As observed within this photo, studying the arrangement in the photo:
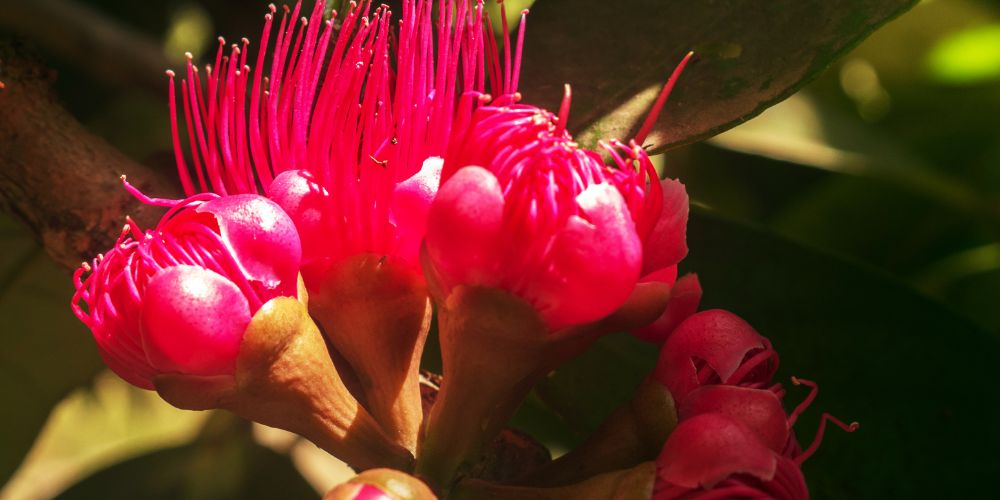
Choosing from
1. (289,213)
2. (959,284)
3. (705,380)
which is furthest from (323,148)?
(959,284)

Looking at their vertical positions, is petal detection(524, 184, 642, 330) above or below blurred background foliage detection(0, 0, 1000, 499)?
above

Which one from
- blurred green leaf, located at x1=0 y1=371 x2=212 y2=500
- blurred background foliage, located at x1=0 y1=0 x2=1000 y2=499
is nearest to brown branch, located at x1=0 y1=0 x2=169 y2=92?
blurred background foliage, located at x1=0 y1=0 x2=1000 y2=499

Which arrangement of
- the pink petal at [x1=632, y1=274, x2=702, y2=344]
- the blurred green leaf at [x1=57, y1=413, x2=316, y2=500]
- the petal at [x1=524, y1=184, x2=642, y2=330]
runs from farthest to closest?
the blurred green leaf at [x1=57, y1=413, x2=316, y2=500] < the pink petal at [x1=632, y1=274, x2=702, y2=344] < the petal at [x1=524, y1=184, x2=642, y2=330]

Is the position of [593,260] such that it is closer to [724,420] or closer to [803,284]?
[724,420]

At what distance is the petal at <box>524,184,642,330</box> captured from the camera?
896mm

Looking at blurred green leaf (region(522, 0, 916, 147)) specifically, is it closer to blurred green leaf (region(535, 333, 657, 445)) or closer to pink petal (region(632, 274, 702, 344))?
pink petal (region(632, 274, 702, 344))

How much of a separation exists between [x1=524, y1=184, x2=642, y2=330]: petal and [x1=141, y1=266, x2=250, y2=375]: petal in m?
0.27

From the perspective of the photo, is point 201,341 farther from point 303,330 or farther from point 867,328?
point 867,328

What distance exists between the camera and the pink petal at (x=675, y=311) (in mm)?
1146

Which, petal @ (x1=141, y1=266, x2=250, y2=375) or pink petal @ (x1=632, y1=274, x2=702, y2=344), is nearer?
petal @ (x1=141, y1=266, x2=250, y2=375)

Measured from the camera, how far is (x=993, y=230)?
225 centimetres

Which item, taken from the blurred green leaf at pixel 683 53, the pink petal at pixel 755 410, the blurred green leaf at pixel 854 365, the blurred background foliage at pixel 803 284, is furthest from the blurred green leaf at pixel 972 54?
the pink petal at pixel 755 410

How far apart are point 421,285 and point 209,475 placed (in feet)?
3.82

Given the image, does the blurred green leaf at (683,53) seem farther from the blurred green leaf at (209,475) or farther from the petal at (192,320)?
the blurred green leaf at (209,475)
